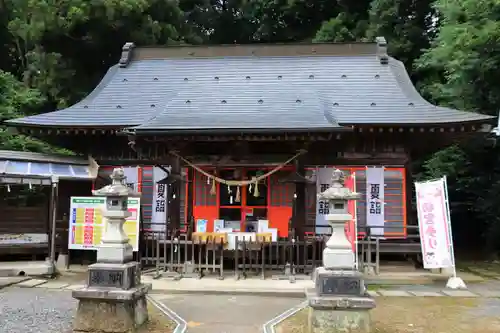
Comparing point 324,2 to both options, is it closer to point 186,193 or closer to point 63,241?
point 186,193

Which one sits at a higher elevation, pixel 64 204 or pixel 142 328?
pixel 64 204

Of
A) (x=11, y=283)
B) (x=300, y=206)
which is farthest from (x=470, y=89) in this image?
(x=11, y=283)

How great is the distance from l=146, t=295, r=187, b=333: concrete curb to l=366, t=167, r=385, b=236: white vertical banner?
6.33 m

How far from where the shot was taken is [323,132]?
1029 cm

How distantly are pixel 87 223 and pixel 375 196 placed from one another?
7578 millimetres

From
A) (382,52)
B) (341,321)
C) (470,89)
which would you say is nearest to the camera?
(341,321)

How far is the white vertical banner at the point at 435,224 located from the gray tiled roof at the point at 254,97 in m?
1.84

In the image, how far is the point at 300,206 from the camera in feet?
37.4

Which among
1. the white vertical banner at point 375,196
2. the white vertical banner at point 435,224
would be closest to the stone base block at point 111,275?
the white vertical banner at point 435,224

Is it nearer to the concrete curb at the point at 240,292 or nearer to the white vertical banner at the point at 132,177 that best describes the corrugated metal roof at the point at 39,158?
the white vertical banner at the point at 132,177

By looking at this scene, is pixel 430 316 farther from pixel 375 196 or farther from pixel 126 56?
pixel 126 56

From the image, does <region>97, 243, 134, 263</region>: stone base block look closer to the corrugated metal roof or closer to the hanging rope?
the hanging rope

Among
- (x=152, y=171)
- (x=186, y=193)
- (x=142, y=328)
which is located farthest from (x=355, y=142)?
(x=142, y=328)

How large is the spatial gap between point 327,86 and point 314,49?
2.47 meters
